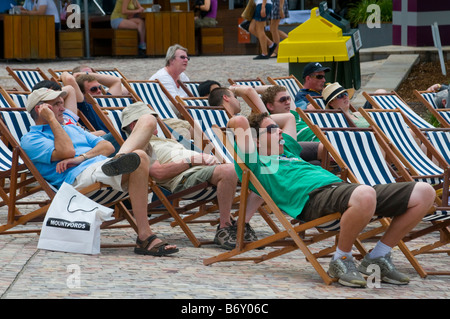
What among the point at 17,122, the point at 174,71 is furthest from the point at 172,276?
the point at 174,71

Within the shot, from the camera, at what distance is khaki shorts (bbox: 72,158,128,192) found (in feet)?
19.1

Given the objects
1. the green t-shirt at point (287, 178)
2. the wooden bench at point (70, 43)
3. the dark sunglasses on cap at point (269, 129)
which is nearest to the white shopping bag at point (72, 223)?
the green t-shirt at point (287, 178)

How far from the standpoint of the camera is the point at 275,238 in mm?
5418

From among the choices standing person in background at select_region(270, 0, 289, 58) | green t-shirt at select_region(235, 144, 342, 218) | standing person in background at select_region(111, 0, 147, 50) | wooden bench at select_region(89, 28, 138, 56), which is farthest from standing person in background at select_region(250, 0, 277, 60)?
green t-shirt at select_region(235, 144, 342, 218)

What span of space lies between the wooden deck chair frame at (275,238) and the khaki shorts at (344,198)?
0.21 feet

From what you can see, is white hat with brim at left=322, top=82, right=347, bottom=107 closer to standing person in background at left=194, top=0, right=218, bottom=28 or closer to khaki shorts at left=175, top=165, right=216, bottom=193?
khaki shorts at left=175, top=165, right=216, bottom=193

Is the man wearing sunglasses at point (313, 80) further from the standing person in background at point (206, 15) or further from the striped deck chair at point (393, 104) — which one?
the standing person in background at point (206, 15)

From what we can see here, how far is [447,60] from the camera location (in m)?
15.4

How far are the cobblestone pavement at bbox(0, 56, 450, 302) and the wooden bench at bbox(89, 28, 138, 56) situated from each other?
1111 centimetres

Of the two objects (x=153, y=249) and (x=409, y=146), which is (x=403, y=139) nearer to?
(x=409, y=146)

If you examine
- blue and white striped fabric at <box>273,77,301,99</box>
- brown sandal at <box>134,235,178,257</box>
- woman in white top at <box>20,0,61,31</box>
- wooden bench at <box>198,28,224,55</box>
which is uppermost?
woman in white top at <box>20,0,61,31</box>

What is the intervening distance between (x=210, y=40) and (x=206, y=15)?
18.0 inches
